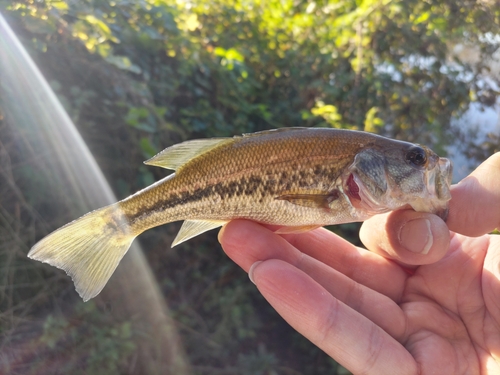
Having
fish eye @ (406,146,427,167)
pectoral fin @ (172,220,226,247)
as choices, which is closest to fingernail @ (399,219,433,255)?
fish eye @ (406,146,427,167)

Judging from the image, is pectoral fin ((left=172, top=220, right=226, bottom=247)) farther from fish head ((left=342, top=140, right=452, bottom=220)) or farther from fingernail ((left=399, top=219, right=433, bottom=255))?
fingernail ((left=399, top=219, right=433, bottom=255))

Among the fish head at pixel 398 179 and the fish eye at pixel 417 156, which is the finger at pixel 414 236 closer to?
the fish head at pixel 398 179

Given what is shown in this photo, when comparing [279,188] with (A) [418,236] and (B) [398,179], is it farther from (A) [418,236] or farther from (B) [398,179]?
(A) [418,236]

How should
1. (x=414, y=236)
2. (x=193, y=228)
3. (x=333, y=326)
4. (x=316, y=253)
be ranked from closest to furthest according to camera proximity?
(x=333, y=326) → (x=414, y=236) → (x=193, y=228) → (x=316, y=253)

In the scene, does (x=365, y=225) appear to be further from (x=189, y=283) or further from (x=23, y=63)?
(x=23, y=63)

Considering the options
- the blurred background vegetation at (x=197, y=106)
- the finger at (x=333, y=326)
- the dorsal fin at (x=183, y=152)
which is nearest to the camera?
the finger at (x=333, y=326)

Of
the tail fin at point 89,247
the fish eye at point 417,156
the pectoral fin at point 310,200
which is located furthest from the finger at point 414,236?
the tail fin at point 89,247

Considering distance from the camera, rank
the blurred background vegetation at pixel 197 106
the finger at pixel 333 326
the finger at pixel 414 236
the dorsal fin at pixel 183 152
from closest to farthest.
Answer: the finger at pixel 333 326, the finger at pixel 414 236, the dorsal fin at pixel 183 152, the blurred background vegetation at pixel 197 106

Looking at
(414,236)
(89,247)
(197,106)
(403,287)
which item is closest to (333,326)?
(414,236)
